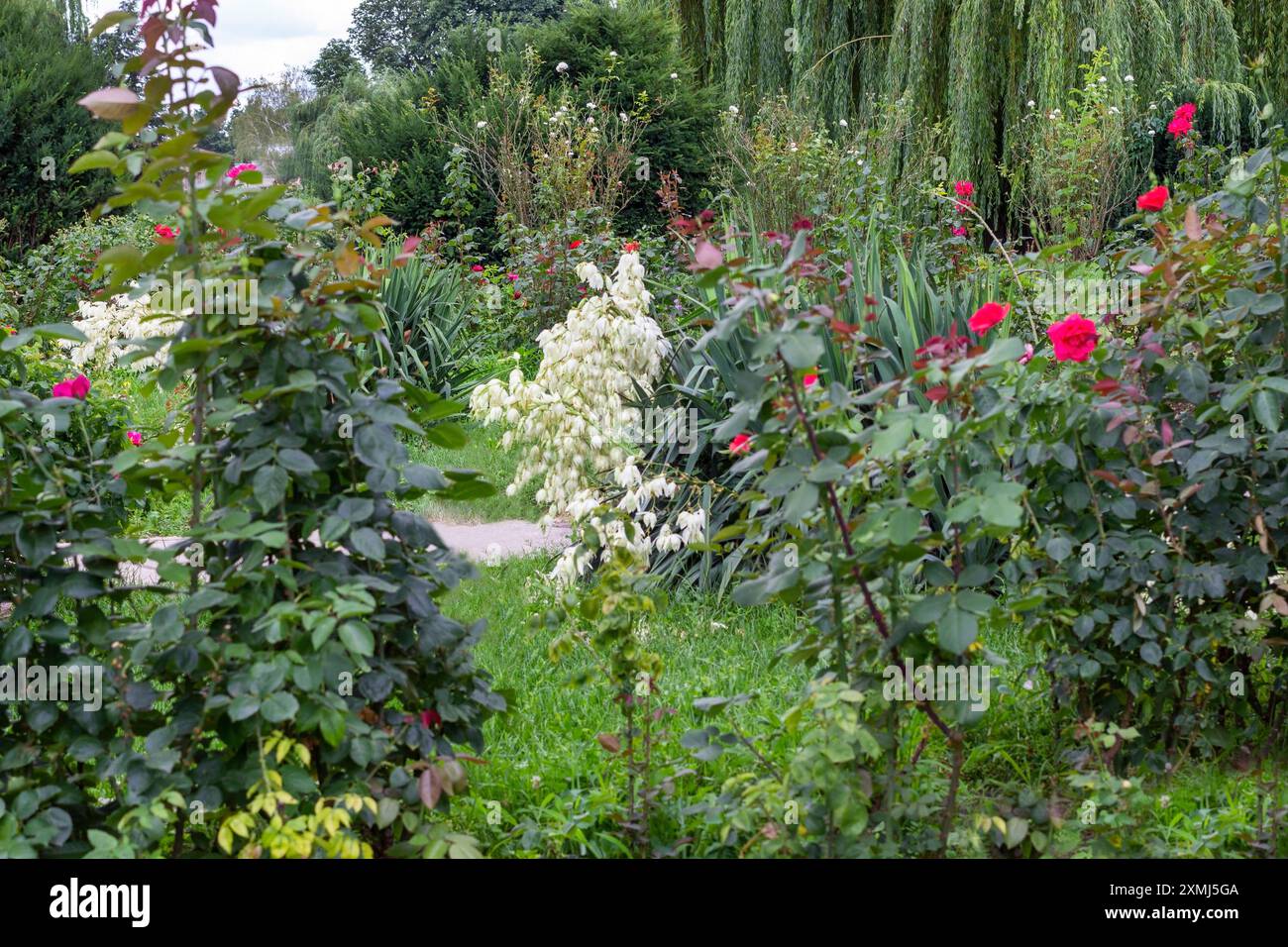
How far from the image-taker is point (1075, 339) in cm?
219

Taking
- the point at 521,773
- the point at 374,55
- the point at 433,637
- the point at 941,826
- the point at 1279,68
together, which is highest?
the point at 374,55

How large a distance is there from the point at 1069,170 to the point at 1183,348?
4767 mm

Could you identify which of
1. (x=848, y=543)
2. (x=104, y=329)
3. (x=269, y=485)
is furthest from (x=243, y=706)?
(x=104, y=329)

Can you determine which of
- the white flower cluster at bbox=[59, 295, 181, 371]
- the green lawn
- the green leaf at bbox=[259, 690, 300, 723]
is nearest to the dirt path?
the green lawn

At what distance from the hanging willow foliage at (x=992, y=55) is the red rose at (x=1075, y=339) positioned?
675 cm

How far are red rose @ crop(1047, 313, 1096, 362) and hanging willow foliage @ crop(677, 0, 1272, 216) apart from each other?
22.1 feet

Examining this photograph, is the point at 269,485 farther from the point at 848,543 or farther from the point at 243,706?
the point at 848,543

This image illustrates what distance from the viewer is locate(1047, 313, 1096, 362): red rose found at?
218cm

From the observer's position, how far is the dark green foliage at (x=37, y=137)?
468 inches

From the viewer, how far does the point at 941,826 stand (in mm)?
2004

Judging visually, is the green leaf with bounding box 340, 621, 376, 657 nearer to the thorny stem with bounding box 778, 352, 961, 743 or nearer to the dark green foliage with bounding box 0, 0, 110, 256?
the thorny stem with bounding box 778, 352, 961, 743

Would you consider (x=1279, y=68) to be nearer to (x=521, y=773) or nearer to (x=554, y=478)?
(x=554, y=478)

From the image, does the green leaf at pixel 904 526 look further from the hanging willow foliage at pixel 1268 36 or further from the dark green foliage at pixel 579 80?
the dark green foliage at pixel 579 80
